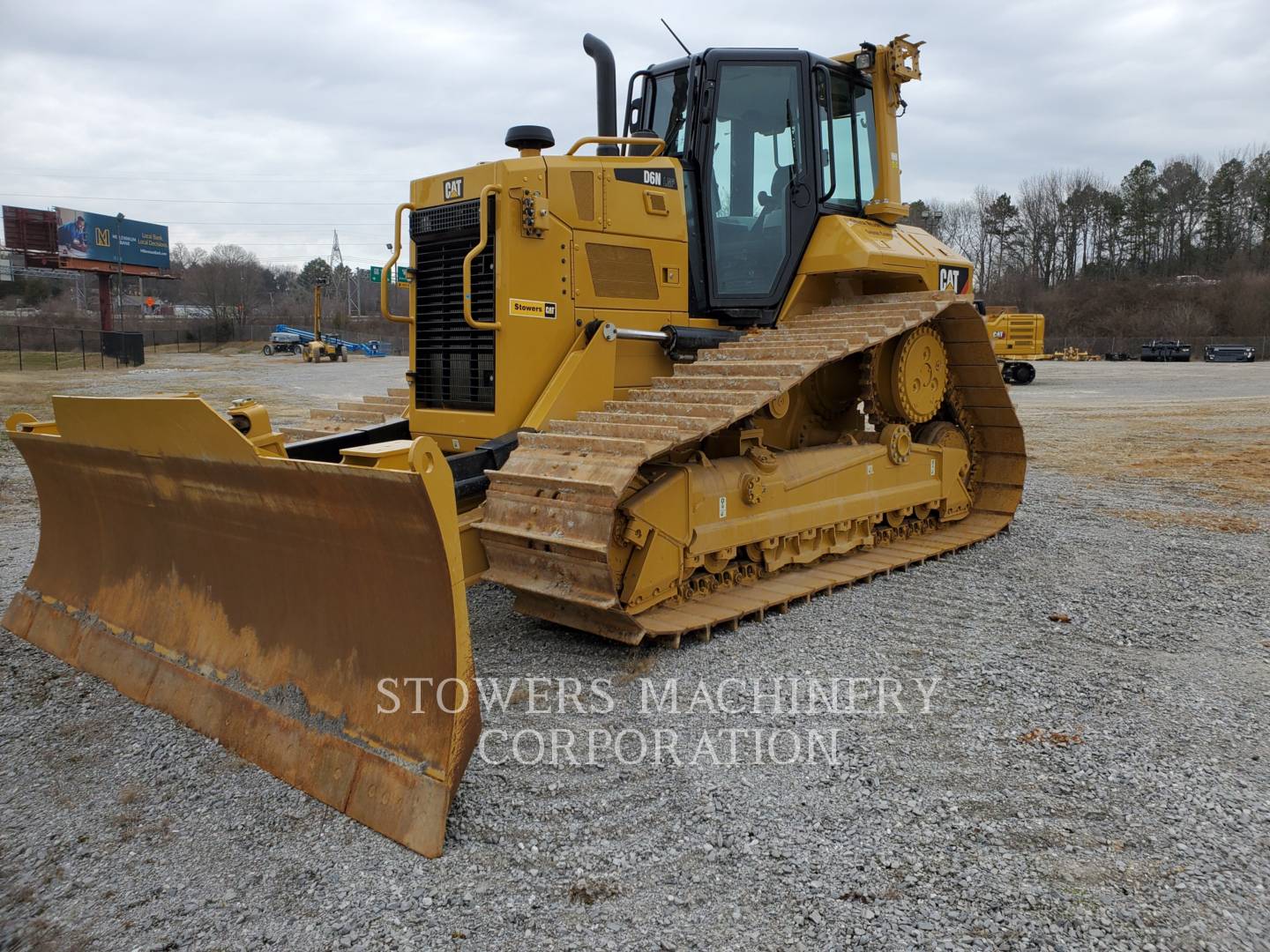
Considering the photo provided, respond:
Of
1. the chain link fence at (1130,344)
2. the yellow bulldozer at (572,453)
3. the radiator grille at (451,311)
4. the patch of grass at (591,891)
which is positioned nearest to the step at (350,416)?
the yellow bulldozer at (572,453)

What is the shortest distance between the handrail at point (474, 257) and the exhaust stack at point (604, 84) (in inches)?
59.3

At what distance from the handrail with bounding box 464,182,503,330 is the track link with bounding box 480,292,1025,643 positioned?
72 centimetres

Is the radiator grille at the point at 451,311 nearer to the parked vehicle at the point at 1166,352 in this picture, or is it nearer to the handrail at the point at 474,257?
the handrail at the point at 474,257

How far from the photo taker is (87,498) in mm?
4988

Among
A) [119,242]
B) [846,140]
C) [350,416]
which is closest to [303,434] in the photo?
[350,416]

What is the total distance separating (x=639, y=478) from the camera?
5.23 metres

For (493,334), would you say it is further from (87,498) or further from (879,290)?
(879,290)

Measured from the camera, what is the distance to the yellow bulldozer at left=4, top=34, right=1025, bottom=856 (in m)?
3.58

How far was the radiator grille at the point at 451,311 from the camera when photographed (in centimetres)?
559

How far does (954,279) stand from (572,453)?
14.3 ft

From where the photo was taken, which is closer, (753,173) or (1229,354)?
(753,173)

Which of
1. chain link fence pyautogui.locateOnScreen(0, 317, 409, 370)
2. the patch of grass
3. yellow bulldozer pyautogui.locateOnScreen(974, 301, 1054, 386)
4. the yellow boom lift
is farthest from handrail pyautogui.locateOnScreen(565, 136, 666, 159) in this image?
→ the yellow boom lift

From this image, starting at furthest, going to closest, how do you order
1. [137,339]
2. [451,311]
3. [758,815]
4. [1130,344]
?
[1130,344] < [137,339] < [451,311] < [758,815]

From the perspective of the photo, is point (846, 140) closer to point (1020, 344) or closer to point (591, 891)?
point (591, 891)
